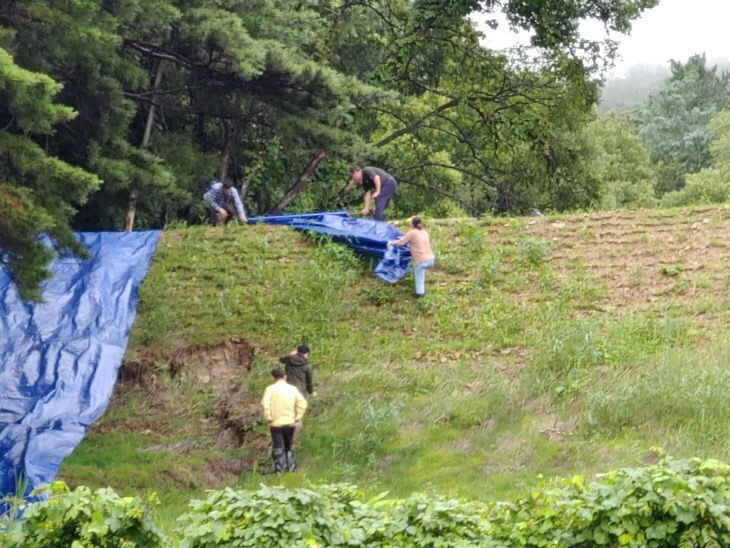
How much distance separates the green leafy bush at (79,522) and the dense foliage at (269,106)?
3.81 metres

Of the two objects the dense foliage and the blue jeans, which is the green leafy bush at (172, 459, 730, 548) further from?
the blue jeans

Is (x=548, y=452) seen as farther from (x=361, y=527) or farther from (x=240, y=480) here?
(x=361, y=527)

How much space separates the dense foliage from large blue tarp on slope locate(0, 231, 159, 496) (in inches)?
41.6

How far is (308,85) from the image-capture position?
13.0 meters

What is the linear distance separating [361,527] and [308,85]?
835 centimetres

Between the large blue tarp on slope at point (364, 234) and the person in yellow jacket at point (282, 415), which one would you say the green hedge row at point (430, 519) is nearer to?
the person in yellow jacket at point (282, 415)

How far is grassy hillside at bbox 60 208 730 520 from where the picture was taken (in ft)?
31.8

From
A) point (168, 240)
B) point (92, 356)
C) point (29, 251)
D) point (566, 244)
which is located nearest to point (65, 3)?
point (29, 251)

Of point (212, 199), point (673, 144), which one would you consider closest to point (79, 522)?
point (212, 199)

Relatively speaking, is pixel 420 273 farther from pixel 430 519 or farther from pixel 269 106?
pixel 430 519

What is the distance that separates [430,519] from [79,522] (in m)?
1.88

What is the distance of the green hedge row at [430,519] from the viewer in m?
5.08

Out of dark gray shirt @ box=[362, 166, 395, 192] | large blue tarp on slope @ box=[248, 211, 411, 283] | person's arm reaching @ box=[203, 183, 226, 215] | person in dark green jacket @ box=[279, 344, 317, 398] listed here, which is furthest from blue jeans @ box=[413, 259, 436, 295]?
person's arm reaching @ box=[203, 183, 226, 215]

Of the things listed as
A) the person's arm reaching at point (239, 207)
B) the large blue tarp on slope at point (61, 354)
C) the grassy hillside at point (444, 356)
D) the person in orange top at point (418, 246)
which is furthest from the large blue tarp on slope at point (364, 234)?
the large blue tarp on slope at point (61, 354)
